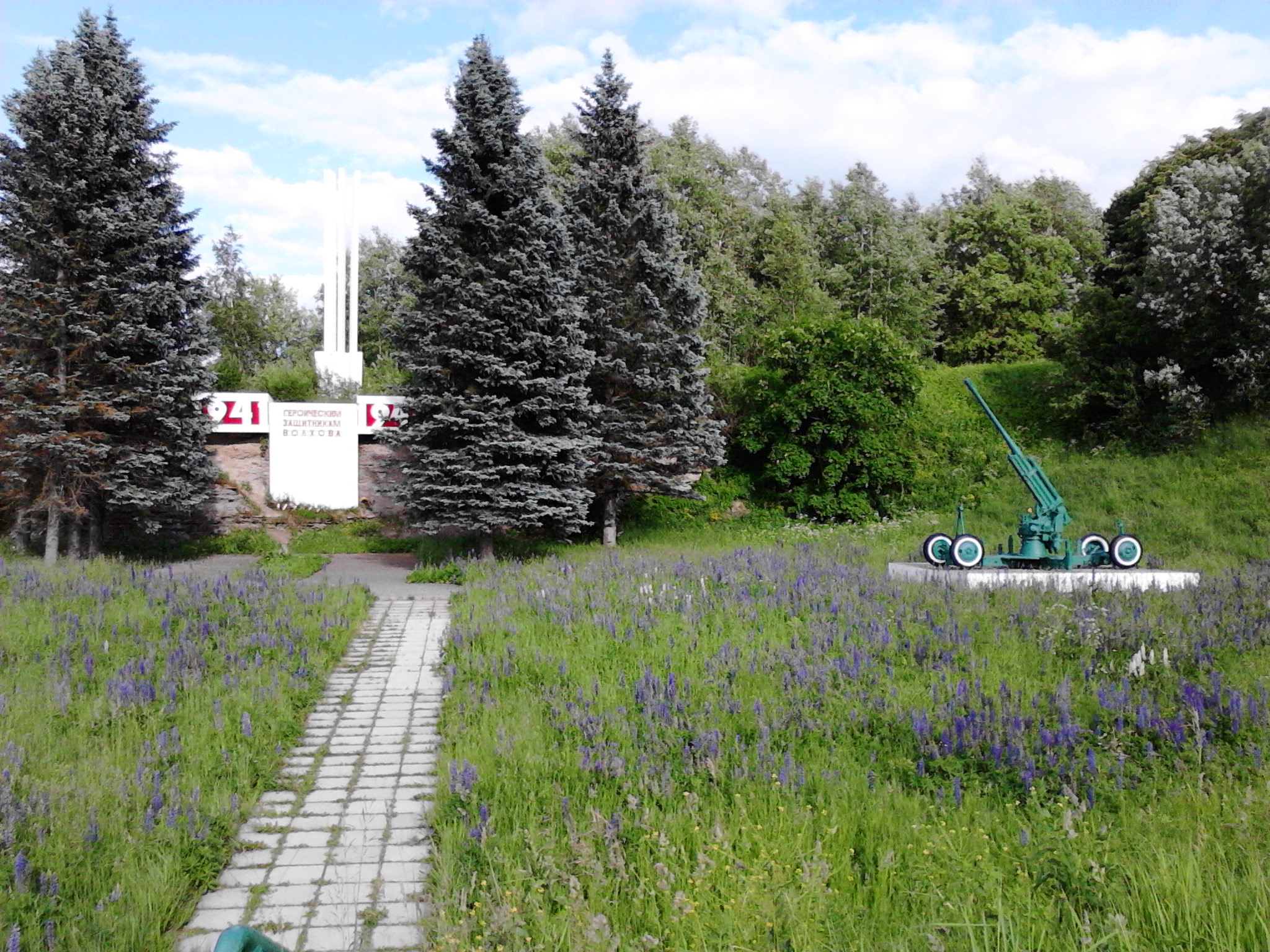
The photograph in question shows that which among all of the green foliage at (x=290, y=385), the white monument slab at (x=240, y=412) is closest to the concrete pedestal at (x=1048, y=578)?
the white monument slab at (x=240, y=412)

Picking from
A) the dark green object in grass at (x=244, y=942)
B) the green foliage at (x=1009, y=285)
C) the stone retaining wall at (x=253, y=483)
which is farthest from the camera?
the green foliage at (x=1009, y=285)

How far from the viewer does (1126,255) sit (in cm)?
2527

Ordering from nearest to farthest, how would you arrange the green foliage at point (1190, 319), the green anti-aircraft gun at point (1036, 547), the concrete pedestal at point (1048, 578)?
the concrete pedestal at point (1048, 578) → the green anti-aircraft gun at point (1036, 547) → the green foliage at point (1190, 319)

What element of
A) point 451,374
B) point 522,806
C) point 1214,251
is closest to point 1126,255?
point 1214,251

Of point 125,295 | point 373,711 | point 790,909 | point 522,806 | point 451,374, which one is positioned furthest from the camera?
point 451,374

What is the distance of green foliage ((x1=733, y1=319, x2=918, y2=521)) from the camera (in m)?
20.8

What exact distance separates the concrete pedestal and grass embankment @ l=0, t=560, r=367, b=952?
7.42 m

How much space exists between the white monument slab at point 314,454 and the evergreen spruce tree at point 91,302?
5070 millimetres

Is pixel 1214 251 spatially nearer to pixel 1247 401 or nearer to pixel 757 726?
pixel 1247 401

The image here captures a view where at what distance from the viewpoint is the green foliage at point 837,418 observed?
2083 cm

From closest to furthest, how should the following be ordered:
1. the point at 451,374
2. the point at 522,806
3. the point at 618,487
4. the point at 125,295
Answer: the point at 522,806
the point at 125,295
the point at 451,374
the point at 618,487

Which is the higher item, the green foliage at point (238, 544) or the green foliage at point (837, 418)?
the green foliage at point (837, 418)

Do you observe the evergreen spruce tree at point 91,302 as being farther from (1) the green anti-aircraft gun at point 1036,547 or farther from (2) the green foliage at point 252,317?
(2) the green foliage at point 252,317

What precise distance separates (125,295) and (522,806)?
42.5 ft
